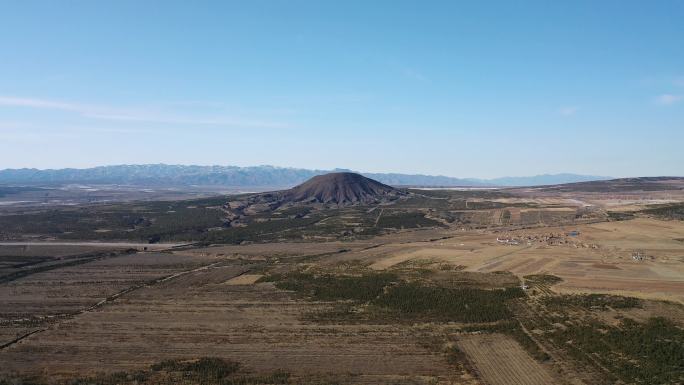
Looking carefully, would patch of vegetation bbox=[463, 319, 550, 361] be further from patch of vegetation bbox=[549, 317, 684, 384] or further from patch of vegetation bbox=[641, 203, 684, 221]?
patch of vegetation bbox=[641, 203, 684, 221]

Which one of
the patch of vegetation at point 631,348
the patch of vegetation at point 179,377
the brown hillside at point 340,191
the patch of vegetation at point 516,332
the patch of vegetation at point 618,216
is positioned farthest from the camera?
the brown hillside at point 340,191

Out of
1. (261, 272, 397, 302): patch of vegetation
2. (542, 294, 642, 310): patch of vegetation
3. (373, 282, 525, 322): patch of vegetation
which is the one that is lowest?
(261, 272, 397, 302): patch of vegetation

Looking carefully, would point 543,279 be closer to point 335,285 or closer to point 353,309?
point 335,285

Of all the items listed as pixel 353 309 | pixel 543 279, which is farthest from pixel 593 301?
pixel 353 309

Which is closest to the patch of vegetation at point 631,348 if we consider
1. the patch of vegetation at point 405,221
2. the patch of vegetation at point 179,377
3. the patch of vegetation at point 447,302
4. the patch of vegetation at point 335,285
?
the patch of vegetation at point 447,302

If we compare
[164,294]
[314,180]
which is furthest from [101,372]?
[314,180]

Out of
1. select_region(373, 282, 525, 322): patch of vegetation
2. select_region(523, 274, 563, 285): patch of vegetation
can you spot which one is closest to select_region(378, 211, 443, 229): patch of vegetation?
select_region(523, 274, 563, 285): patch of vegetation

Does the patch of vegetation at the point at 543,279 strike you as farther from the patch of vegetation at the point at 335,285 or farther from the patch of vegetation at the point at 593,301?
the patch of vegetation at the point at 335,285
